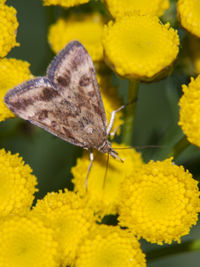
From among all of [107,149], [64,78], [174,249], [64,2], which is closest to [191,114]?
[107,149]

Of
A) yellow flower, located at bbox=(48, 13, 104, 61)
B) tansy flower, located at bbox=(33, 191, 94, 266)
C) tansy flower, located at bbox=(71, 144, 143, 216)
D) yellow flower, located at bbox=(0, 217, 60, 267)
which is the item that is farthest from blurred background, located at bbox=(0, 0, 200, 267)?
yellow flower, located at bbox=(0, 217, 60, 267)

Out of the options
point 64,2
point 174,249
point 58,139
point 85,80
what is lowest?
point 58,139

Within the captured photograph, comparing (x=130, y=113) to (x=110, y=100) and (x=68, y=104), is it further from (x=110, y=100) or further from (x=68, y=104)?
(x=68, y=104)

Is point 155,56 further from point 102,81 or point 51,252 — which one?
point 51,252

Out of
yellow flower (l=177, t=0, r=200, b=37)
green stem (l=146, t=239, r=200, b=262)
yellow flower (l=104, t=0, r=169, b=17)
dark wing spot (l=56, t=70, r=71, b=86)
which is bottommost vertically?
green stem (l=146, t=239, r=200, b=262)

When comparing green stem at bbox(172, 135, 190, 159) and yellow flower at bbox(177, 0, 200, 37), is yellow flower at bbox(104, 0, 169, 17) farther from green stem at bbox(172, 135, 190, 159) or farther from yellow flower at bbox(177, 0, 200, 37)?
green stem at bbox(172, 135, 190, 159)

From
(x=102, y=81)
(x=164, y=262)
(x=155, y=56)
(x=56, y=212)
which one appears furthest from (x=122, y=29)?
(x=164, y=262)

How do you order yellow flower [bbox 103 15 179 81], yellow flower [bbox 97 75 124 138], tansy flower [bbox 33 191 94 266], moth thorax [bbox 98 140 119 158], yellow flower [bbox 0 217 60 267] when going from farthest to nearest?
yellow flower [bbox 97 75 124 138] < moth thorax [bbox 98 140 119 158] < yellow flower [bbox 103 15 179 81] < tansy flower [bbox 33 191 94 266] < yellow flower [bbox 0 217 60 267]
